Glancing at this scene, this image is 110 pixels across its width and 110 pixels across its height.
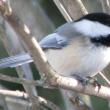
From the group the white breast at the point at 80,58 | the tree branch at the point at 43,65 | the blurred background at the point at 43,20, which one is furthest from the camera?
the blurred background at the point at 43,20

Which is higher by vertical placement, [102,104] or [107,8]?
[107,8]

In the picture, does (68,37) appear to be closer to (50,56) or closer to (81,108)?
(50,56)

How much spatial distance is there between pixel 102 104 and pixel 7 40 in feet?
2.80

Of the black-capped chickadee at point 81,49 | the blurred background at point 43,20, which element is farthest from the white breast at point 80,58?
the blurred background at point 43,20

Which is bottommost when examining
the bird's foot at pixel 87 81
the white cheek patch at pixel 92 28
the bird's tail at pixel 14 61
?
the bird's foot at pixel 87 81

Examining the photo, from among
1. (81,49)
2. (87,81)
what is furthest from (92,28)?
(87,81)

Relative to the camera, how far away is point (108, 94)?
136 centimetres

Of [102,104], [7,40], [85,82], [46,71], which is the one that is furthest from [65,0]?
[102,104]

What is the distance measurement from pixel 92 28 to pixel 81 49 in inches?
4.0

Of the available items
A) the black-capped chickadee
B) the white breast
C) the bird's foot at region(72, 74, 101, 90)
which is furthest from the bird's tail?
the bird's foot at region(72, 74, 101, 90)

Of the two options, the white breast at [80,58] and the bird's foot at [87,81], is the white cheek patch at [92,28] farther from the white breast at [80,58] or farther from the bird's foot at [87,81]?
the bird's foot at [87,81]

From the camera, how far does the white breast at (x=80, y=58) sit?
1524mm

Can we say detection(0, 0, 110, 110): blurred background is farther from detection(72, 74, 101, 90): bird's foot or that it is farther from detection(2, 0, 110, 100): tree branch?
detection(2, 0, 110, 100): tree branch

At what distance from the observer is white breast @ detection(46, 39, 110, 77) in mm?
1524
